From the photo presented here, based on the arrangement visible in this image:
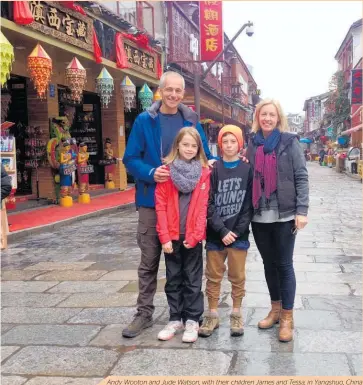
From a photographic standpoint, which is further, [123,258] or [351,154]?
[351,154]

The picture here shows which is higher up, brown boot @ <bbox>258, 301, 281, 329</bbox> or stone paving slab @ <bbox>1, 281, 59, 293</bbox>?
brown boot @ <bbox>258, 301, 281, 329</bbox>

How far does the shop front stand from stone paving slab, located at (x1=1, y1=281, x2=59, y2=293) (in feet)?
16.0

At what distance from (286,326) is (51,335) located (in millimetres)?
1780

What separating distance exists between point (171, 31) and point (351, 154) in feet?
46.4

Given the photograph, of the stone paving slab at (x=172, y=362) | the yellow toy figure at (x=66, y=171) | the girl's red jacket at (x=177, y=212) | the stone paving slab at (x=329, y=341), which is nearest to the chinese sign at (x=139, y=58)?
the yellow toy figure at (x=66, y=171)

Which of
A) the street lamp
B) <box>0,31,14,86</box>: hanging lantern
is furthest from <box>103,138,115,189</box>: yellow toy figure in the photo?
<box>0,31,14,86</box>: hanging lantern

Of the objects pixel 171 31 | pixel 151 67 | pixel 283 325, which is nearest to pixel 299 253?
pixel 283 325

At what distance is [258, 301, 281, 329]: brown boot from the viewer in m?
3.81

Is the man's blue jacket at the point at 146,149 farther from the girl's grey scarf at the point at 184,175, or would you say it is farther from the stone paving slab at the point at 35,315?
the stone paving slab at the point at 35,315

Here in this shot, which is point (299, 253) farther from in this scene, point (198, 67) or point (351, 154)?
point (351, 154)

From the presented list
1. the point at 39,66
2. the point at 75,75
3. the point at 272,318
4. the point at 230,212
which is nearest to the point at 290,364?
the point at 272,318

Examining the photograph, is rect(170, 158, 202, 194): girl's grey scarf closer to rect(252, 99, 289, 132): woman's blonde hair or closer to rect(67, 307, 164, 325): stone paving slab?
rect(252, 99, 289, 132): woman's blonde hair

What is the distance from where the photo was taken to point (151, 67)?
1533cm

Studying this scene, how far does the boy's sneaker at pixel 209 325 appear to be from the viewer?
12.0 ft
